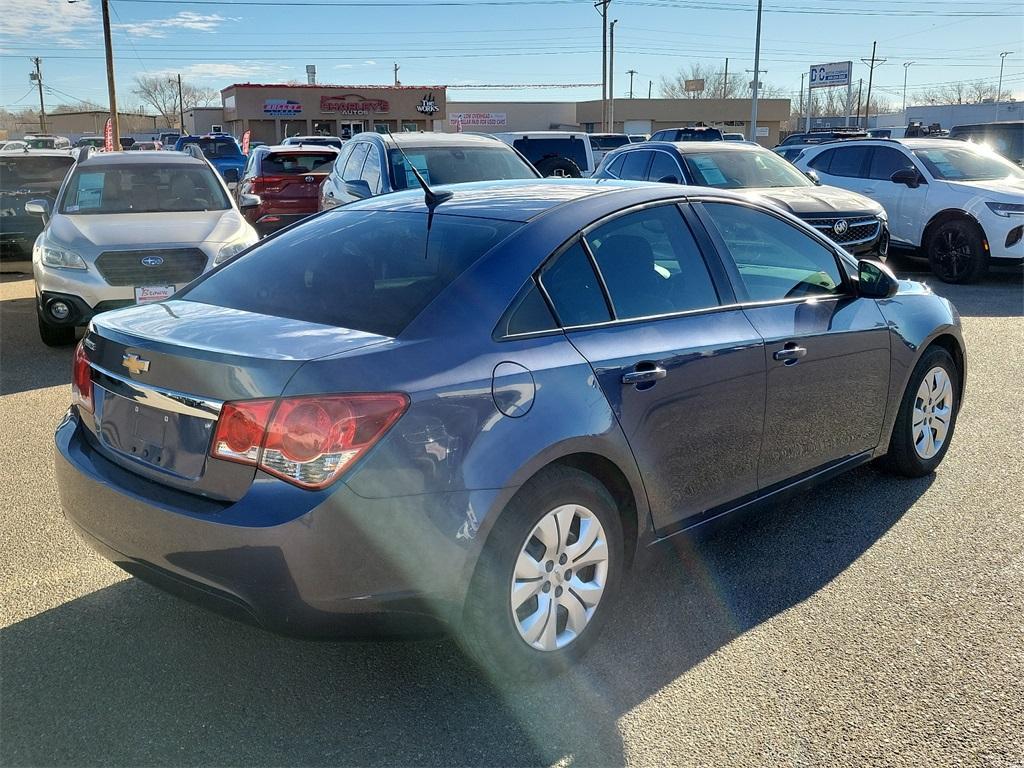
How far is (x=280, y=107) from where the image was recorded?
192 feet

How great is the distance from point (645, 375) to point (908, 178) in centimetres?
1066

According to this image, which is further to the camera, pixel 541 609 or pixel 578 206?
pixel 578 206

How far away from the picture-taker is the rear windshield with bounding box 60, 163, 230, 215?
8953 mm

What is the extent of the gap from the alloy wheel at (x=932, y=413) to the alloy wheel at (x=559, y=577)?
8.10 ft

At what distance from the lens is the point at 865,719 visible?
2.94 m

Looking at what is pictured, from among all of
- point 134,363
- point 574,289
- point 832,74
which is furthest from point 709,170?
point 832,74

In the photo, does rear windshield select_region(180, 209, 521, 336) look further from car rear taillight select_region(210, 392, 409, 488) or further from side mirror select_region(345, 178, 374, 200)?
side mirror select_region(345, 178, 374, 200)

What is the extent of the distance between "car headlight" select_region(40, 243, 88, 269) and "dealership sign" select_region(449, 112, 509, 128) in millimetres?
60754

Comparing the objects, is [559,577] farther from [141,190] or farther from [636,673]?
[141,190]

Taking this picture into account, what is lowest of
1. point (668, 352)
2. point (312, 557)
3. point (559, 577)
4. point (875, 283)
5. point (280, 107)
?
point (559, 577)

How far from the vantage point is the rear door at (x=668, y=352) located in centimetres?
327

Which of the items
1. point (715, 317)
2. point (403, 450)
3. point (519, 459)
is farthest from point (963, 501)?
point (403, 450)

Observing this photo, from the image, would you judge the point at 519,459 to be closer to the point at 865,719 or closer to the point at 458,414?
the point at 458,414

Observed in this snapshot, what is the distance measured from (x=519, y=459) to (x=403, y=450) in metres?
0.38
